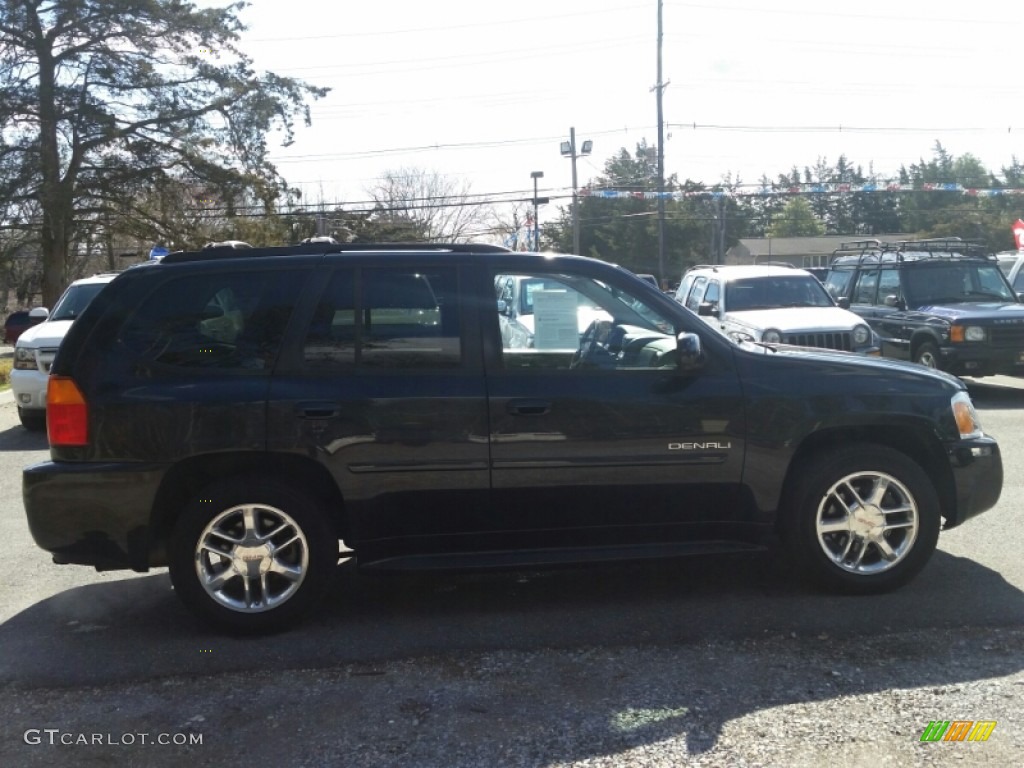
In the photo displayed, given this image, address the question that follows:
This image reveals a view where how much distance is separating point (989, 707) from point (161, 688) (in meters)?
3.42

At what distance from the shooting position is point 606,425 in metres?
5.04

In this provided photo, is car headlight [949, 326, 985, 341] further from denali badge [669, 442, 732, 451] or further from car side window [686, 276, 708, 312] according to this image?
denali badge [669, 442, 732, 451]

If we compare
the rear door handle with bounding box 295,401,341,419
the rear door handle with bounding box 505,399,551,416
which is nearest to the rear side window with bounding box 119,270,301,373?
the rear door handle with bounding box 295,401,341,419

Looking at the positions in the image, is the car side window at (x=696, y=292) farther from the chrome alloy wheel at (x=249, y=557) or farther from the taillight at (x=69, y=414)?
the taillight at (x=69, y=414)

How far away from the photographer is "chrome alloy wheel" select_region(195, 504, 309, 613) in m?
4.95

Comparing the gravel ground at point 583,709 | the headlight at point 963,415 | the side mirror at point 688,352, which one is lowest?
the gravel ground at point 583,709

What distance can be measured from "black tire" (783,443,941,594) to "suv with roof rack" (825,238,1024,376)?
8762 millimetres

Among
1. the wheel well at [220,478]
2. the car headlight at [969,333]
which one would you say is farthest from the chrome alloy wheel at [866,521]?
the car headlight at [969,333]

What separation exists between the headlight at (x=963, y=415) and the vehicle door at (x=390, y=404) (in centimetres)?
249

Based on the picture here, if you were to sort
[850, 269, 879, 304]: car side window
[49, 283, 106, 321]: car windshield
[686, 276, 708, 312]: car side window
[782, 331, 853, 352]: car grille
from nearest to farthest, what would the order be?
[782, 331, 853, 352]: car grille < [49, 283, 106, 321]: car windshield < [686, 276, 708, 312]: car side window < [850, 269, 879, 304]: car side window

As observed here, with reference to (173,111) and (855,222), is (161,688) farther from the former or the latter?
(855,222)

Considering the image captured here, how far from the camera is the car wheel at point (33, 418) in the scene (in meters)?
12.2

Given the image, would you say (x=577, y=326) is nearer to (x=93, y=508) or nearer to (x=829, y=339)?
(x=93, y=508)

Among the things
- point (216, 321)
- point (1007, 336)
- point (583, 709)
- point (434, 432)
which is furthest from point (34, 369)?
point (1007, 336)
